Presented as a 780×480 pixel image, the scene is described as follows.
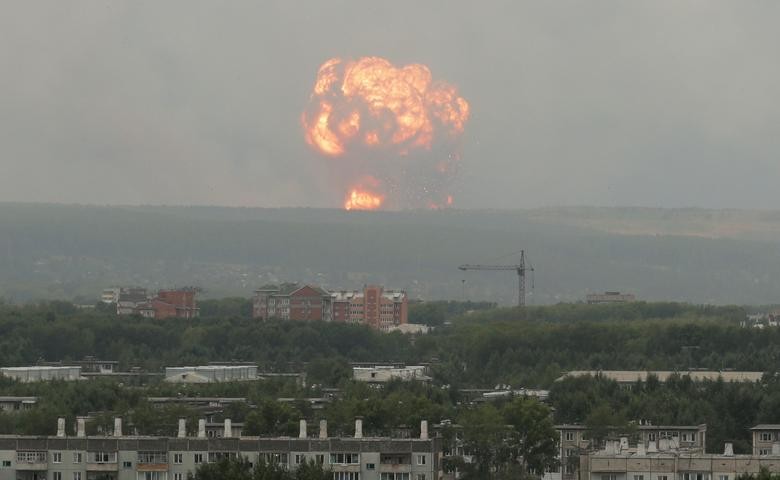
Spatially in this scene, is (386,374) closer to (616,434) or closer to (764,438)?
(616,434)

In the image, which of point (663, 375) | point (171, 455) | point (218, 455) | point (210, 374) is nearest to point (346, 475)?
point (218, 455)

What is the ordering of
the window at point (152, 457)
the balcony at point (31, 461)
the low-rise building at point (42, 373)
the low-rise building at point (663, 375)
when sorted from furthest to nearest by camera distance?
the low-rise building at point (42, 373) < the low-rise building at point (663, 375) < the window at point (152, 457) < the balcony at point (31, 461)

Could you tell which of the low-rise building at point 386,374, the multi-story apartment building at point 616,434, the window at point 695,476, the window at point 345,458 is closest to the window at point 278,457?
the window at point 345,458

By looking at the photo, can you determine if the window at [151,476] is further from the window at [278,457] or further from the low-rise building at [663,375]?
the low-rise building at [663,375]

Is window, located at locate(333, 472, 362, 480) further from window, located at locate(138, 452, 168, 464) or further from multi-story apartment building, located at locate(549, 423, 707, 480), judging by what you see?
multi-story apartment building, located at locate(549, 423, 707, 480)

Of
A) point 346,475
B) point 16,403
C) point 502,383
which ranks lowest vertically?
point 346,475

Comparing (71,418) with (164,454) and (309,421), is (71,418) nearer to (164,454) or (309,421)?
(309,421)

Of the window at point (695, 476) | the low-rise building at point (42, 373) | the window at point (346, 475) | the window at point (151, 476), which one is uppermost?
the low-rise building at point (42, 373)

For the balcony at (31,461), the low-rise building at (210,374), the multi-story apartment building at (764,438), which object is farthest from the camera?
the low-rise building at (210,374)
